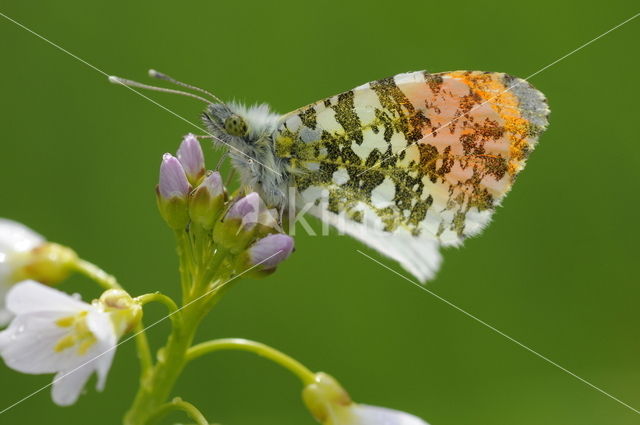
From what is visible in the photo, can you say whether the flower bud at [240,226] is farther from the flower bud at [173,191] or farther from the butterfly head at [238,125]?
the butterfly head at [238,125]

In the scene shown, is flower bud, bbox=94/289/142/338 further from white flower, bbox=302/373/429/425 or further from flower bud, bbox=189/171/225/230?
white flower, bbox=302/373/429/425

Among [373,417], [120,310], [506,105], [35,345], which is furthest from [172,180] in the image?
[506,105]

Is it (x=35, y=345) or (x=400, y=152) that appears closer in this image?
(x=35, y=345)

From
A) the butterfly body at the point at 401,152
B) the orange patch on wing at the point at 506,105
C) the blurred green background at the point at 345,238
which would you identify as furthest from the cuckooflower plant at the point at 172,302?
the blurred green background at the point at 345,238

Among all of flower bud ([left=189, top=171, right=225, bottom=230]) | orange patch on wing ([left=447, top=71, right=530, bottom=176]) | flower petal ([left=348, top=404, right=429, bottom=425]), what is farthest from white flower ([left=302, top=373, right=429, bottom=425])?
orange patch on wing ([left=447, top=71, right=530, bottom=176])

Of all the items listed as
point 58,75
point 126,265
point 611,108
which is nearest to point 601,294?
point 611,108

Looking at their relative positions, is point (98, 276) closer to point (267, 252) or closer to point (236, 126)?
point (267, 252)

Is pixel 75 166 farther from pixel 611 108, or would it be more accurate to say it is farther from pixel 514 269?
pixel 611 108

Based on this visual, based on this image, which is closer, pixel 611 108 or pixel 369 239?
pixel 369 239
